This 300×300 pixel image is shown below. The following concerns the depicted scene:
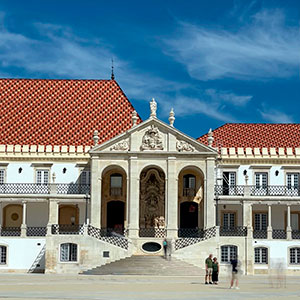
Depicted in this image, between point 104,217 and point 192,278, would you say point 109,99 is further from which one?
point 192,278

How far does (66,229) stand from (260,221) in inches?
462

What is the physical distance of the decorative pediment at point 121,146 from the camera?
45.9m

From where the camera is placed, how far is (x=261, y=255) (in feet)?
148

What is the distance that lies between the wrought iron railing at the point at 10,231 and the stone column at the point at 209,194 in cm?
1089

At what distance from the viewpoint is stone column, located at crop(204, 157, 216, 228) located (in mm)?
45281

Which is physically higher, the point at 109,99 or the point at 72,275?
the point at 109,99

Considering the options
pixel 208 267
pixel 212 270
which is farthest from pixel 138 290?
pixel 212 270

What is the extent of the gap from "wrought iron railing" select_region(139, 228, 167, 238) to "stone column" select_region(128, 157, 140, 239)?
0.54 m

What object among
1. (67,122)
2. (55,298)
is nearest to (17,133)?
(67,122)

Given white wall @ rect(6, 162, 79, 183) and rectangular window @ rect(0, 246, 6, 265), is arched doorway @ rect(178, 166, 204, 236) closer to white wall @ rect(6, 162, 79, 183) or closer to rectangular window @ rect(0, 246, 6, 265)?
white wall @ rect(6, 162, 79, 183)

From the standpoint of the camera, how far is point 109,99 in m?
53.0

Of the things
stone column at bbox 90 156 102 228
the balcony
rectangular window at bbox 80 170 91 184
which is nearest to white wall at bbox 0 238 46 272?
stone column at bbox 90 156 102 228

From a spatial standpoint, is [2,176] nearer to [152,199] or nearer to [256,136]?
[152,199]

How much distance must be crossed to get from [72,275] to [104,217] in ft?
24.7
